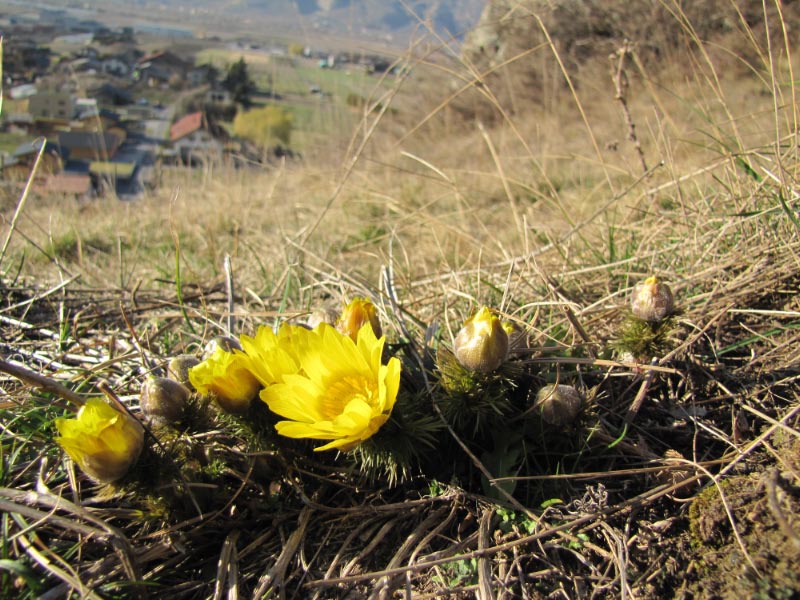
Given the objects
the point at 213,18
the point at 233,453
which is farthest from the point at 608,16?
the point at 213,18

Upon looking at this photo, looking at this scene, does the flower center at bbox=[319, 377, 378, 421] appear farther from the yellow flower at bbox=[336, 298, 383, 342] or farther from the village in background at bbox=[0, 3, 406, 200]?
the village in background at bbox=[0, 3, 406, 200]

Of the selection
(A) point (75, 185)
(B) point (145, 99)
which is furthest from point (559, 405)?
(B) point (145, 99)

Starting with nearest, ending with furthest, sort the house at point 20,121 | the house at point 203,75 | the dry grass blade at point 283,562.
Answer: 1. the dry grass blade at point 283,562
2. the house at point 20,121
3. the house at point 203,75

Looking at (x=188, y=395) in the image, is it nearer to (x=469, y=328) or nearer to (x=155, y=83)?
(x=469, y=328)

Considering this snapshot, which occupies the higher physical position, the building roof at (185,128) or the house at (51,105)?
the house at (51,105)

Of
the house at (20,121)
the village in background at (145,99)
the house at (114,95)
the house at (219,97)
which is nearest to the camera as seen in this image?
the village in background at (145,99)

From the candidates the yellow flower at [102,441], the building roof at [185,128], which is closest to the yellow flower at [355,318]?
the yellow flower at [102,441]

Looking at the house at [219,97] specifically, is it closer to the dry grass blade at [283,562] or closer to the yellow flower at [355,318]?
the yellow flower at [355,318]

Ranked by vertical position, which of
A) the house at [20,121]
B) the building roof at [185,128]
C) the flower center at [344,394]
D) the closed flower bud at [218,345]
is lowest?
the building roof at [185,128]
